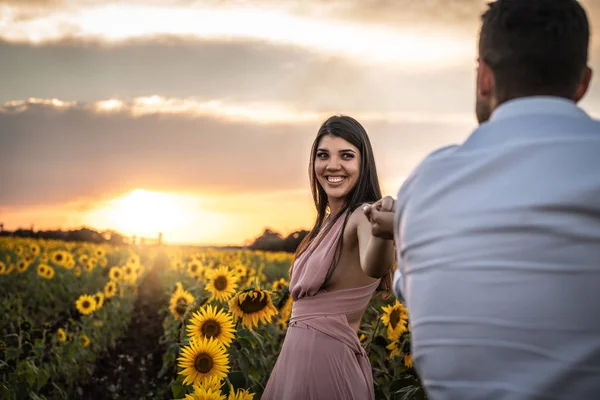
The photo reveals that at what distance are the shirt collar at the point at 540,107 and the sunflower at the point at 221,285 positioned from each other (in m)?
3.76

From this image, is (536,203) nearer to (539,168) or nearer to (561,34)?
(539,168)

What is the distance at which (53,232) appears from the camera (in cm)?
3309

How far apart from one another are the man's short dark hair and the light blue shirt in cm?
5

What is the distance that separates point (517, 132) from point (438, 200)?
0.18 m

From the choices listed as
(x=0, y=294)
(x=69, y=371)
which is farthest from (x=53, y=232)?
(x=69, y=371)

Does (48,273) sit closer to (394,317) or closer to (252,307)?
(252,307)

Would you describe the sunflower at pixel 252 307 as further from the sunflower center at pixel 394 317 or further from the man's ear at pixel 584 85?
the man's ear at pixel 584 85

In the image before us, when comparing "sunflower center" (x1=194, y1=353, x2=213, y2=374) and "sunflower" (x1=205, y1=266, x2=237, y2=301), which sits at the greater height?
"sunflower" (x1=205, y1=266, x2=237, y2=301)

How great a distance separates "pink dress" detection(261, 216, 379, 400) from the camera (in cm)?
279

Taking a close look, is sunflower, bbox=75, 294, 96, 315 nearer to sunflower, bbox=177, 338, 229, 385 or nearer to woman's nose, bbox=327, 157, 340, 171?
sunflower, bbox=177, 338, 229, 385

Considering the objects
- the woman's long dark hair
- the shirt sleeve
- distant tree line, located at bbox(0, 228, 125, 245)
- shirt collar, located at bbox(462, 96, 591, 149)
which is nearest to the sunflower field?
the woman's long dark hair

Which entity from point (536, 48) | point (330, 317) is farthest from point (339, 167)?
point (536, 48)

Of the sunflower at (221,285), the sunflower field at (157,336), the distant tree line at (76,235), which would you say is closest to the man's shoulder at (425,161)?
the sunflower field at (157,336)

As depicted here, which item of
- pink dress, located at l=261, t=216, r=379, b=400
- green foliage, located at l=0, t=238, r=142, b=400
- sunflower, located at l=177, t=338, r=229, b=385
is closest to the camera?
pink dress, located at l=261, t=216, r=379, b=400
